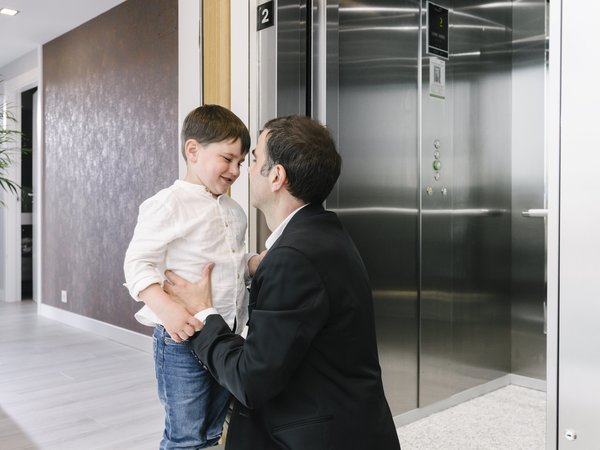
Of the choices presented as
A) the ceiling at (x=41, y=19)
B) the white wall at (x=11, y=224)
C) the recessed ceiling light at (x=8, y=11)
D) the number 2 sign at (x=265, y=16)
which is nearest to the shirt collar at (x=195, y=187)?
the number 2 sign at (x=265, y=16)

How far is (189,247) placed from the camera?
5.16ft

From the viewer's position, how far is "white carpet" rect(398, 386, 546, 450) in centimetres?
253

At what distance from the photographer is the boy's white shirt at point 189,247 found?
1.50m

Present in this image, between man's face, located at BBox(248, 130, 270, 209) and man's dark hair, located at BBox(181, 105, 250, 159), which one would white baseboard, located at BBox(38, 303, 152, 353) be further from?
man's face, located at BBox(248, 130, 270, 209)

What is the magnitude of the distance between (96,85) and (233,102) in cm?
336

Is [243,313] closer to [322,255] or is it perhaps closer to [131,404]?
[322,255]

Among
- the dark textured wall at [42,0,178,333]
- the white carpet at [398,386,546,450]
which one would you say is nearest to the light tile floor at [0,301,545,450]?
the white carpet at [398,386,546,450]

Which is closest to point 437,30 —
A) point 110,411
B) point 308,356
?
point 308,356

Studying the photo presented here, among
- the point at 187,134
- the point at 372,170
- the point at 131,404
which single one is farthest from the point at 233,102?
the point at 131,404

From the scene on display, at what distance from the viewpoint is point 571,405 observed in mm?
1404

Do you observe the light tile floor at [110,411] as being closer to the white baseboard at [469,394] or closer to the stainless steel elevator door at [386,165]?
the white baseboard at [469,394]

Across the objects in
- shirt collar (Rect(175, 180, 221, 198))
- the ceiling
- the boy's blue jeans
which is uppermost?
the ceiling

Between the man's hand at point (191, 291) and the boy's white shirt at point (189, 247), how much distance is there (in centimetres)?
4

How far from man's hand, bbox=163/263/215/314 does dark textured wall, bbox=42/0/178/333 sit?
282 centimetres
